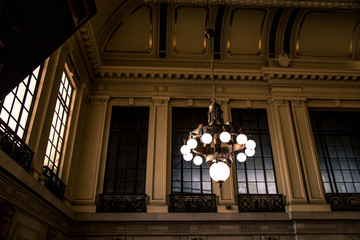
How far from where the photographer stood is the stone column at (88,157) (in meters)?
7.70

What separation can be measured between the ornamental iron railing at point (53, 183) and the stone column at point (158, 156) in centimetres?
208

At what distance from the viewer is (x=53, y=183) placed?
651 centimetres

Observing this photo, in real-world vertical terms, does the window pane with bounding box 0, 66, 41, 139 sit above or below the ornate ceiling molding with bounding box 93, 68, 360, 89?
below

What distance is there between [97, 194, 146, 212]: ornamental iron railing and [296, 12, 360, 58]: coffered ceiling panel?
715 cm

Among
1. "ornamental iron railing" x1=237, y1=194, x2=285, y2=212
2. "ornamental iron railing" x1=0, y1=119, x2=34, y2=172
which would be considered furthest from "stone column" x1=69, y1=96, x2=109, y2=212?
"ornamental iron railing" x1=237, y1=194, x2=285, y2=212

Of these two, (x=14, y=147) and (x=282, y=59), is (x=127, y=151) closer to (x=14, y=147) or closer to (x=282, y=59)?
(x=14, y=147)

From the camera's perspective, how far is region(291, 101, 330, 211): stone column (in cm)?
787

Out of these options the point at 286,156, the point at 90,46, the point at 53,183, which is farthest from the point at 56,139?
the point at 286,156

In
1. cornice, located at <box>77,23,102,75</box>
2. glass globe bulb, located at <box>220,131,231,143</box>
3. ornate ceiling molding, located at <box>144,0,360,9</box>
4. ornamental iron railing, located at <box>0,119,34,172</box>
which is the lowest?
glass globe bulb, located at <box>220,131,231,143</box>

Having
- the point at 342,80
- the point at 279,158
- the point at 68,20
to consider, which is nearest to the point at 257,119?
the point at 279,158

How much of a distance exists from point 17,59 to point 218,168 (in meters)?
3.07

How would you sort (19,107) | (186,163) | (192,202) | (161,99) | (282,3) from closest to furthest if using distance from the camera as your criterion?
(19,107)
(192,202)
(186,163)
(282,3)
(161,99)

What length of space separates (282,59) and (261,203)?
4897mm

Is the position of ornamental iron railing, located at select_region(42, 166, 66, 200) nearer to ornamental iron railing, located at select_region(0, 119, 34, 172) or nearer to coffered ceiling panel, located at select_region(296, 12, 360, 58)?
ornamental iron railing, located at select_region(0, 119, 34, 172)
